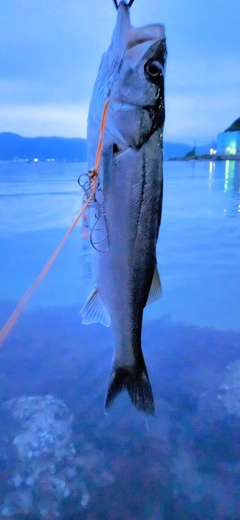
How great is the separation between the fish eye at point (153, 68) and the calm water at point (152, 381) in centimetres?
45

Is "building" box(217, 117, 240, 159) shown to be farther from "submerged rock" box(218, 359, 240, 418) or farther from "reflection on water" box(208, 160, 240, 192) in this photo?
"submerged rock" box(218, 359, 240, 418)

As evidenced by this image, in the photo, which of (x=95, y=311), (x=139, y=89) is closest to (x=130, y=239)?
(x=95, y=311)

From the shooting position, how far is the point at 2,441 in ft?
6.13

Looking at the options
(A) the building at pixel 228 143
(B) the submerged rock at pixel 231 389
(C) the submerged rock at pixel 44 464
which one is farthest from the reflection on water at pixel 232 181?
(A) the building at pixel 228 143

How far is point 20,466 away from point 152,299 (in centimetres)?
109

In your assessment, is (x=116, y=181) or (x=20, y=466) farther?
(x=20, y=466)

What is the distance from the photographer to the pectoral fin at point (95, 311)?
3.87 ft

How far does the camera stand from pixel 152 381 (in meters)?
2.28

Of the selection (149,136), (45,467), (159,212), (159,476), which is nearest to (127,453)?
(159,476)

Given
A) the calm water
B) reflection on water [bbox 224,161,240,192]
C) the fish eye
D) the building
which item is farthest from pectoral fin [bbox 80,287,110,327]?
the building

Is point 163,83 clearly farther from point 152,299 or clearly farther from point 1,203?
point 1,203

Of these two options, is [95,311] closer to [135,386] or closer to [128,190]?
[135,386]

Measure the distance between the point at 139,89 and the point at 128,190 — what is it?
0.23 meters

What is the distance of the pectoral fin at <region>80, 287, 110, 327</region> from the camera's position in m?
1.18
